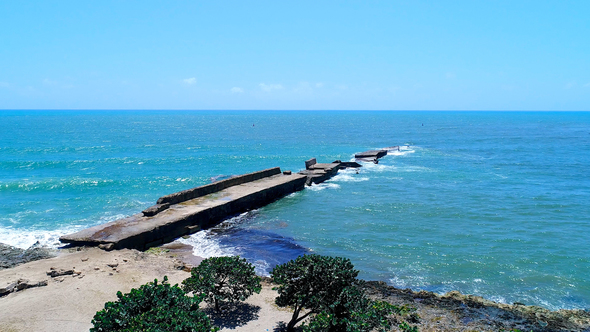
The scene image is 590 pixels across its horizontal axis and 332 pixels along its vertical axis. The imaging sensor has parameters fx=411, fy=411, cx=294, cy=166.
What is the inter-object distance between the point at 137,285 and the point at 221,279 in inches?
164

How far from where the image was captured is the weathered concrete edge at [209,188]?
23855 millimetres

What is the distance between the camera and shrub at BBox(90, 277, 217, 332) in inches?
302

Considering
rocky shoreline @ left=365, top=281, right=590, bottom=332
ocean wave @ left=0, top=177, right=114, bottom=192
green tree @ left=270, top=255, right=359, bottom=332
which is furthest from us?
ocean wave @ left=0, top=177, right=114, bottom=192

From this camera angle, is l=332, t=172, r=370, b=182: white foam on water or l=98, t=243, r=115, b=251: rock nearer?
l=98, t=243, r=115, b=251: rock

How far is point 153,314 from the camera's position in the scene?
8094 mm

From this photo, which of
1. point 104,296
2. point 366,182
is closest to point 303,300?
point 104,296

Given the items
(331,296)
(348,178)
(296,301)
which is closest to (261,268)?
(296,301)

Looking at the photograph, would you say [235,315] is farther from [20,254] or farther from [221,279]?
[20,254]

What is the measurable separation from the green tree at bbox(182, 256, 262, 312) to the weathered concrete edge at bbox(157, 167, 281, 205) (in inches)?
502

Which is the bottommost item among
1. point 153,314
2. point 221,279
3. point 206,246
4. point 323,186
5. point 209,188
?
point 206,246

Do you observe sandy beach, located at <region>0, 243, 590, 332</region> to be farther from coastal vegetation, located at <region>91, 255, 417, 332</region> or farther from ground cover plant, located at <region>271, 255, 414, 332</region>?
ground cover plant, located at <region>271, 255, 414, 332</region>

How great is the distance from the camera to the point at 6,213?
2511 cm

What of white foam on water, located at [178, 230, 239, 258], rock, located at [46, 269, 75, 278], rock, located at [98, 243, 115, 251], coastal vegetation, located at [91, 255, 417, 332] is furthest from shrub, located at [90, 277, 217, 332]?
rock, located at [98, 243, 115, 251]

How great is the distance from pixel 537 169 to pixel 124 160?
43.9 m
